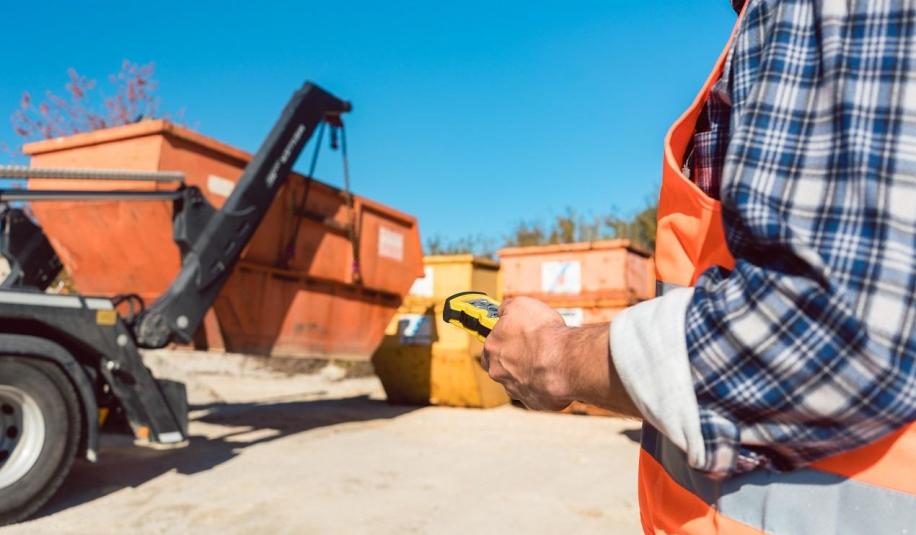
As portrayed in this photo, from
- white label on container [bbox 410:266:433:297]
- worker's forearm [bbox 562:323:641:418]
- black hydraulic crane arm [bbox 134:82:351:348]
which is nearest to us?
worker's forearm [bbox 562:323:641:418]

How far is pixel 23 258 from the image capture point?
5566mm

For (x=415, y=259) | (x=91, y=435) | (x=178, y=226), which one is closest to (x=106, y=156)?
(x=178, y=226)

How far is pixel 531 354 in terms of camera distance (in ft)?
3.12

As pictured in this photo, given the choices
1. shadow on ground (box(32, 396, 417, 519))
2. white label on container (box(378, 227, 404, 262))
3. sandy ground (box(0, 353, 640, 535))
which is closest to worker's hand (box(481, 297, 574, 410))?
sandy ground (box(0, 353, 640, 535))

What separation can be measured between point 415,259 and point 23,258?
4.27 m

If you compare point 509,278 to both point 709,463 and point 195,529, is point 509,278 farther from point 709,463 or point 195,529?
point 709,463

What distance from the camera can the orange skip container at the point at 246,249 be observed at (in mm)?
5520

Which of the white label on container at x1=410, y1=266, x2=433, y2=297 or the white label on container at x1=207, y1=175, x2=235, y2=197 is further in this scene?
the white label on container at x1=410, y1=266, x2=433, y2=297

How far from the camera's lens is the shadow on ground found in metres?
4.65

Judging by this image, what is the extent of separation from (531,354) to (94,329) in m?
4.27

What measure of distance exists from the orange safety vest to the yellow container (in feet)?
25.6

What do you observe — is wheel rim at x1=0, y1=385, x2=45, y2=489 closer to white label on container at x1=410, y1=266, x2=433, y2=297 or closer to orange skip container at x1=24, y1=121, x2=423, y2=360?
orange skip container at x1=24, y1=121, x2=423, y2=360

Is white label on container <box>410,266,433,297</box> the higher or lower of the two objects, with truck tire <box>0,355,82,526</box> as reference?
higher

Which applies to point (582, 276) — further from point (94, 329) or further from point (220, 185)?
point (94, 329)
